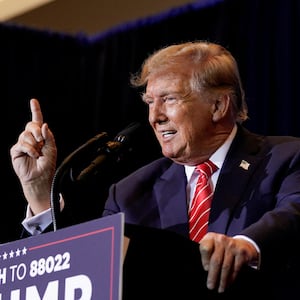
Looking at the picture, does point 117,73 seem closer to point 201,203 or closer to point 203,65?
point 203,65

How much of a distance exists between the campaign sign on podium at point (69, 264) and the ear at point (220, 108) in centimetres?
113

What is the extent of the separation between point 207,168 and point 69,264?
Answer: 3.36 ft

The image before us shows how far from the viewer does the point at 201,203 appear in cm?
229

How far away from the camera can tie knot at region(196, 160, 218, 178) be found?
2402 mm

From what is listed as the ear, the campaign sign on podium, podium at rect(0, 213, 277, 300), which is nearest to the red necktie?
the ear

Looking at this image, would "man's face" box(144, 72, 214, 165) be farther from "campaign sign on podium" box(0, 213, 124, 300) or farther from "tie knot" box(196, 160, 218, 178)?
"campaign sign on podium" box(0, 213, 124, 300)

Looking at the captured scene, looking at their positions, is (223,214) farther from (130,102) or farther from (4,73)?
(4,73)

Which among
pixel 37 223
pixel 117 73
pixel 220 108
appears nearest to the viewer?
pixel 37 223

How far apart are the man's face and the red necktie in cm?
7

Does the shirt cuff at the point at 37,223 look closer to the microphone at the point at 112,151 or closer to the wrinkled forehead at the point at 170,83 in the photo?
the microphone at the point at 112,151

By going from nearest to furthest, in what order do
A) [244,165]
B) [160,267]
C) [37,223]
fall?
[160,267] → [37,223] → [244,165]

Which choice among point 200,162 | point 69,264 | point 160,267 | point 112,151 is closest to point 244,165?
point 200,162

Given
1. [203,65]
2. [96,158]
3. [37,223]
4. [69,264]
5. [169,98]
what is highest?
[203,65]

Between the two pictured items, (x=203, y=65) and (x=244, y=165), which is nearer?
(x=244, y=165)
